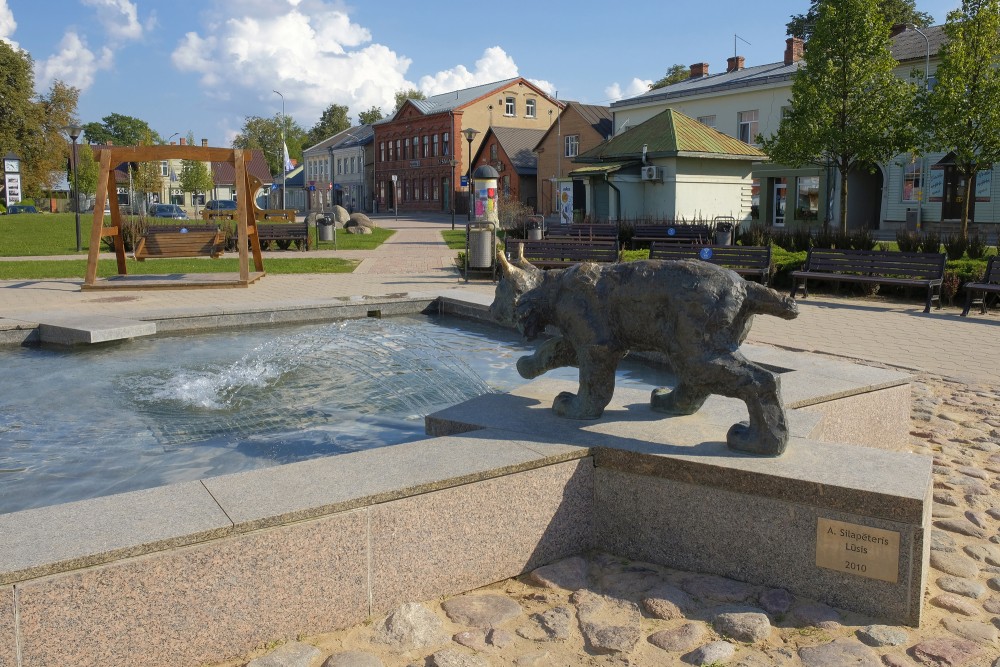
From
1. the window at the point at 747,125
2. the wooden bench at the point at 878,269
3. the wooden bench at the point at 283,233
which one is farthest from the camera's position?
the window at the point at 747,125

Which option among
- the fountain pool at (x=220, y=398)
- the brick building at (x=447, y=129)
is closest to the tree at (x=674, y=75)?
the brick building at (x=447, y=129)

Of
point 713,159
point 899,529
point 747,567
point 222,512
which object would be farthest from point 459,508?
point 713,159

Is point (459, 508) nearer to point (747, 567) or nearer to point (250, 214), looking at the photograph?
point (747, 567)

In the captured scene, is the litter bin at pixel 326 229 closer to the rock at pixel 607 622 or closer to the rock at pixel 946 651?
the rock at pixel 607 622

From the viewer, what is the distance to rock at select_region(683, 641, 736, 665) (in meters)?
2.89

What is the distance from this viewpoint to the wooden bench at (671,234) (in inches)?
858

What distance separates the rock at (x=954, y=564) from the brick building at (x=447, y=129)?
58025mm

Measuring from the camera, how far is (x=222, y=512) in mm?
2947

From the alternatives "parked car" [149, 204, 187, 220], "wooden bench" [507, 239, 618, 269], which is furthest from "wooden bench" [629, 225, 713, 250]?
"parked car" [149, 204, 187, 220]

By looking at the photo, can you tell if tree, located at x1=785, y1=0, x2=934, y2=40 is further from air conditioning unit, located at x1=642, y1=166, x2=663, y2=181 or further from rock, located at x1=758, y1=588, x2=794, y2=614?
rock, located at x1=758, y1=588, x2=794, y2=614

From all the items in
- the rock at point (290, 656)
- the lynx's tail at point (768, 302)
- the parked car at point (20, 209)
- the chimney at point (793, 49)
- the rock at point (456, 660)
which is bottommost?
the rock at point (456, 660)

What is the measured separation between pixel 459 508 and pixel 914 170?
35.5 meters

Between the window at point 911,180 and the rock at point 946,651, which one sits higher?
the window at point 911,180

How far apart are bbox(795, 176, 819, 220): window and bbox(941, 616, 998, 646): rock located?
36.4m
